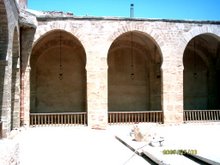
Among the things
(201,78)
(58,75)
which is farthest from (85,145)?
(201,78)

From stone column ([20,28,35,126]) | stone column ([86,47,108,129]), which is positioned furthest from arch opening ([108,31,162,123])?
stone column ([20,28,35,126])

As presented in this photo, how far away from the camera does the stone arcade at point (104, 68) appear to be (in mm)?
14719

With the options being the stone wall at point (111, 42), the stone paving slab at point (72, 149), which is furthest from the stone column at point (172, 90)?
the stone paving slab at point (72, 149)

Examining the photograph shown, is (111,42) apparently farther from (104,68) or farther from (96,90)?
(96,90)

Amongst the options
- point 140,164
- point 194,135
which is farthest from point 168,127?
point 140,164

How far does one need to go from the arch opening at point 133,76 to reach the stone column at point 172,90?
9.77 ft

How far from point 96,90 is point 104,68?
114 centimetres

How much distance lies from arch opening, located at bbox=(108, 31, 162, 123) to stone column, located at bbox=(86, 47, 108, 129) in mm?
3910

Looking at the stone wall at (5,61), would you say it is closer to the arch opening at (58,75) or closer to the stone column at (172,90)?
the arch opening at (58,75)

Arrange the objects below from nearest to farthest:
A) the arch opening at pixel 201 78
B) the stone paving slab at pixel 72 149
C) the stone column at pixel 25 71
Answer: the stone paving slab at pixel 72 149 < the stone column at pixel 25 71 < the arch opening at pixel 201 78

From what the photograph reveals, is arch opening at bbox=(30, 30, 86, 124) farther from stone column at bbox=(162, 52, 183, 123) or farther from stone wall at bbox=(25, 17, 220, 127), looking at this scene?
stone column at bbox=(162, 52, 183, 123)

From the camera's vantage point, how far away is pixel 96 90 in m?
15.8

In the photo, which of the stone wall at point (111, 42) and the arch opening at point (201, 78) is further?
the arch opening at point (201, 78)

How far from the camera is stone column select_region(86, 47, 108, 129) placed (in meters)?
15.7
